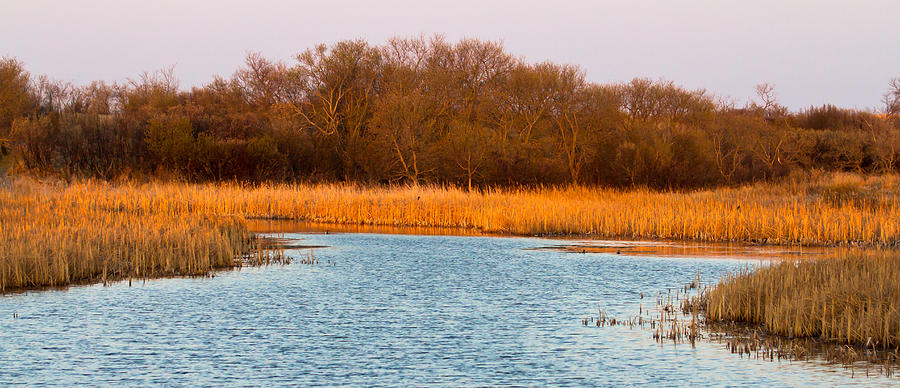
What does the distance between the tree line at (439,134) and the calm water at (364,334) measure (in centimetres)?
2141

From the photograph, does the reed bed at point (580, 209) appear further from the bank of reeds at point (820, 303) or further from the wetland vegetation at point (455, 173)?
the bank of reeds at point (820, 303)

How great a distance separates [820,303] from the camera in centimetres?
919

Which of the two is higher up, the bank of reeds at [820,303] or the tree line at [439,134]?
the tree line at [439,134]

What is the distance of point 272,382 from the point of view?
7.20 metres

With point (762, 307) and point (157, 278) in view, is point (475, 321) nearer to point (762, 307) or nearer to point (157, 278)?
point (762, 307)

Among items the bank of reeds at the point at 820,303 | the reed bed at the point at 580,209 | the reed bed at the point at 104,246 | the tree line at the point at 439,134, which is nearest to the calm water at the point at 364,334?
the reed bed at the point at 104,246

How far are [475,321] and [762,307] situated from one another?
327 cm

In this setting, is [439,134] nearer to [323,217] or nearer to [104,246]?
[323,217]

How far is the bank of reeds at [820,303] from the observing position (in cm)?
847

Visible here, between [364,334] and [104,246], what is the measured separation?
7.03 m

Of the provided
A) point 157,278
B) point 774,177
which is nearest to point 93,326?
point 157,278

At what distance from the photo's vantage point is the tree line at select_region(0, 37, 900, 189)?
114 feet

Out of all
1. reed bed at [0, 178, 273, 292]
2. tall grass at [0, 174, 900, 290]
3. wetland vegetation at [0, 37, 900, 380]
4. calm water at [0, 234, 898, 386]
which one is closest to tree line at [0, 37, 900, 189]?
wetland vegetation at [0, 37, 900, 380]

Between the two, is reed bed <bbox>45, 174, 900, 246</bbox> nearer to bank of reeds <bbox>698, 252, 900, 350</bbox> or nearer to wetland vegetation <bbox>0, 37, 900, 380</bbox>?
wetland vegetation <bbox>0, 37, 900, 380</bbox>
